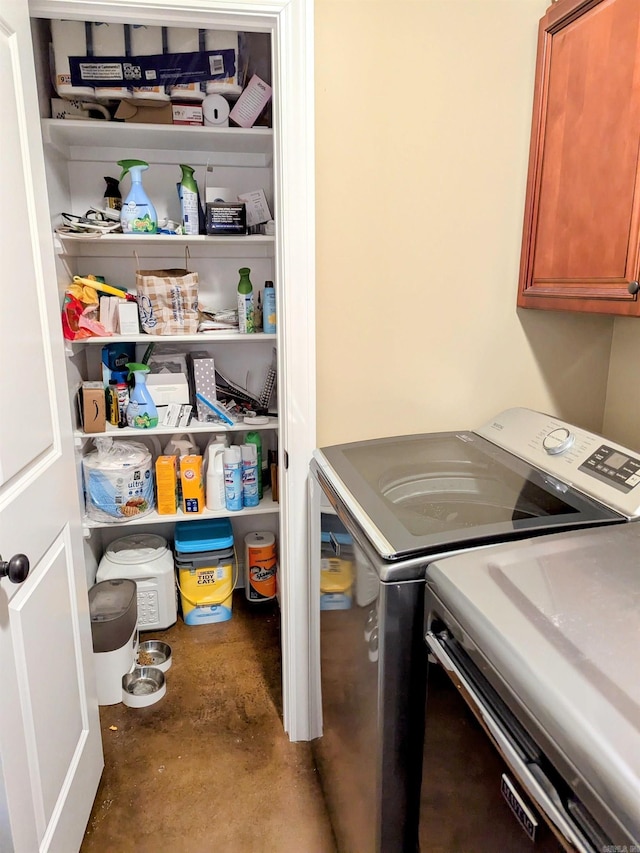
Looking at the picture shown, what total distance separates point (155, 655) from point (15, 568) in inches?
55.4

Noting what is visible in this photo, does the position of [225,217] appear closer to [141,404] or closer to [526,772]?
[141,404]

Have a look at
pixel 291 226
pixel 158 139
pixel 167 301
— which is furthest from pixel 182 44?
pixel 291 226

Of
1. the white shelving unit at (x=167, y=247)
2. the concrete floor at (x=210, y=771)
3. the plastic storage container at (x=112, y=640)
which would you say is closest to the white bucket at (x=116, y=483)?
the white shelving unit at (x=167, y=247)

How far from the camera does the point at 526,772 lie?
27.0 inches

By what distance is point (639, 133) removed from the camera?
119 cm

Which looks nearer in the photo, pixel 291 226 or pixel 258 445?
pixel 291 226

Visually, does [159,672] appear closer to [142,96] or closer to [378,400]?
[378,400]

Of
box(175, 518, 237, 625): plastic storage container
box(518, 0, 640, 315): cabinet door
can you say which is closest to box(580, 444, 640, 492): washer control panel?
box(518, 0, 640, 315): cabinet door

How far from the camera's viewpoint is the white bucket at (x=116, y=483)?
7.61ft

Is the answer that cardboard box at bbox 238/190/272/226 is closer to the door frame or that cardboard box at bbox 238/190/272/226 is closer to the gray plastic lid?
the door frame

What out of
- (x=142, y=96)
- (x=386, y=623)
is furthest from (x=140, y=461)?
(x=386, y=623)

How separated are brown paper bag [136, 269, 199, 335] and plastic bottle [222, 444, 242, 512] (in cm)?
52

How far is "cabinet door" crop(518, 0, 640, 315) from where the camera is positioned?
1.23m

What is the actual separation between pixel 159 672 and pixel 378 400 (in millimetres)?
1344
